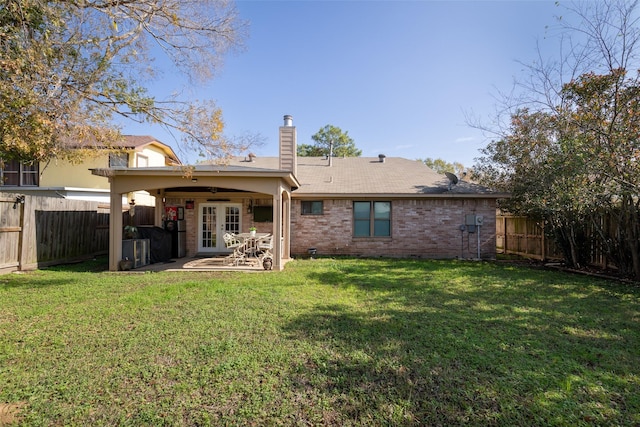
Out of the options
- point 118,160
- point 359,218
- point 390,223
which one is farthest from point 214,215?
point 118,160

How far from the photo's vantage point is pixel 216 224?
41.3 ft

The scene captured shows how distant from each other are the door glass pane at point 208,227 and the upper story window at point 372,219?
5.43 meters

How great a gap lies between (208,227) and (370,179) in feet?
22.6

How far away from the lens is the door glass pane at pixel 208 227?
12547 millimetres

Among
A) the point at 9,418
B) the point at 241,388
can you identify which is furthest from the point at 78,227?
the point at 241,388

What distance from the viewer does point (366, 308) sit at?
5.47 metres

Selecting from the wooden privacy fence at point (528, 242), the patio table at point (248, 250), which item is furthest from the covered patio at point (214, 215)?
the wooden privacy fence at point (528, 242)

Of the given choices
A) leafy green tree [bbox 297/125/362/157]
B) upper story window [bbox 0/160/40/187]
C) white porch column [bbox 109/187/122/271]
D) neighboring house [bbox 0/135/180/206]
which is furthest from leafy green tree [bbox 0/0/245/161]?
leafy green tree [bbox 297/125/362/157]

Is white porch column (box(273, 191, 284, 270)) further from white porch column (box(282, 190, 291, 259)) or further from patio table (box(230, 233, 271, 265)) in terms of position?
white porch column (box(282, 190, 291, 259))

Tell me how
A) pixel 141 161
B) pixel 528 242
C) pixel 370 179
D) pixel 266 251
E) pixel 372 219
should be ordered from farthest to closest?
pixel 141 161 < pixel 370 179 < pixel 528 242 < pixel 372 219 < pixel 266 251

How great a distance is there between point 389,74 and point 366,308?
907 centimetres

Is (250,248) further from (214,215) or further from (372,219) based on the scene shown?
(372,219)

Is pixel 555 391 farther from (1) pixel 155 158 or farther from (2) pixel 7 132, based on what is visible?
(1) pixel 155 158

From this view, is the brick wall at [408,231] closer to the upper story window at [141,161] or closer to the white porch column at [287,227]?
the white porch column at [287,227]
